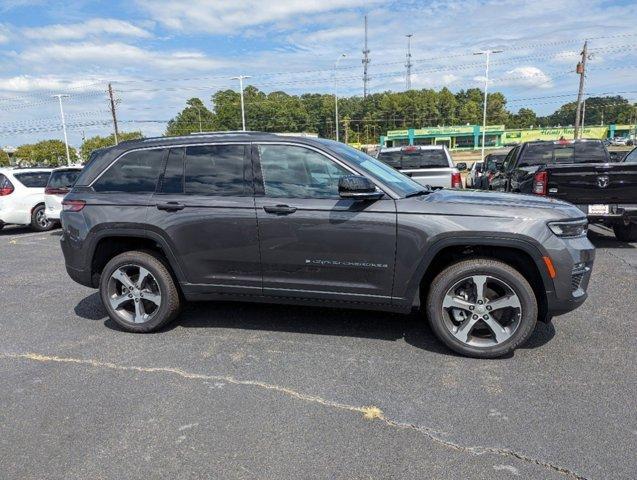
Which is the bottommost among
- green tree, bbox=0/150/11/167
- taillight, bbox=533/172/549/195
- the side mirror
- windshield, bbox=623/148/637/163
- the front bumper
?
green tree, bbox=0/150/11/167

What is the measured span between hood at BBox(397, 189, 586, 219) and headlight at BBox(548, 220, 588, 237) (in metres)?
0.05

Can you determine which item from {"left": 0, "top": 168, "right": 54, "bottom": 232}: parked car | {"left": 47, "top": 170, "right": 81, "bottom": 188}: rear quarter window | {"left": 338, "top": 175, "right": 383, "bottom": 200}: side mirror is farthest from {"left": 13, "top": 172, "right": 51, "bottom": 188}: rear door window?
{"left": 338, "top": 175, "right": 383, "bottom": 200}: side mirror

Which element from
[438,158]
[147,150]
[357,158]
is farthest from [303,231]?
[438,158]

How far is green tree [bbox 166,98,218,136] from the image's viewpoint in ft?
359

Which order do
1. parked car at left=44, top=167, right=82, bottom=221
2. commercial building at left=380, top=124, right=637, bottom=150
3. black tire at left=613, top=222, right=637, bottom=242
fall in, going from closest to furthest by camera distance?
black tire at left=613, top=222, right=637, bottom=242 < parked car at left=44, top=167, right=82, bottom=221 < commercial building at left=380, top=124, right=637, bottom=150

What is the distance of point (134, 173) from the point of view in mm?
4469

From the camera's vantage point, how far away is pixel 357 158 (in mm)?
4285

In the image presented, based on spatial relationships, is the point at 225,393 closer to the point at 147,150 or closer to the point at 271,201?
the point at 271,201

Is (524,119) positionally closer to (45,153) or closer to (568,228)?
(45,153)

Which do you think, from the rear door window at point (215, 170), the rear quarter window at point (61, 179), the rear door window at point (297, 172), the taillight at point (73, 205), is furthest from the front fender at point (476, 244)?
the rear quarter window at point (61, 179)

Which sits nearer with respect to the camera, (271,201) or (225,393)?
(225,393)

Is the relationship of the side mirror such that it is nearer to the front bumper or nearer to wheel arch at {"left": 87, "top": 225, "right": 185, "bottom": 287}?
the front bumper

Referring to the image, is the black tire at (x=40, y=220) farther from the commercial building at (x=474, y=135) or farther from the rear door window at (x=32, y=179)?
the commercial building at (x=474, y=135)

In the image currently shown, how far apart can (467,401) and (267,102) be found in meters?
110
